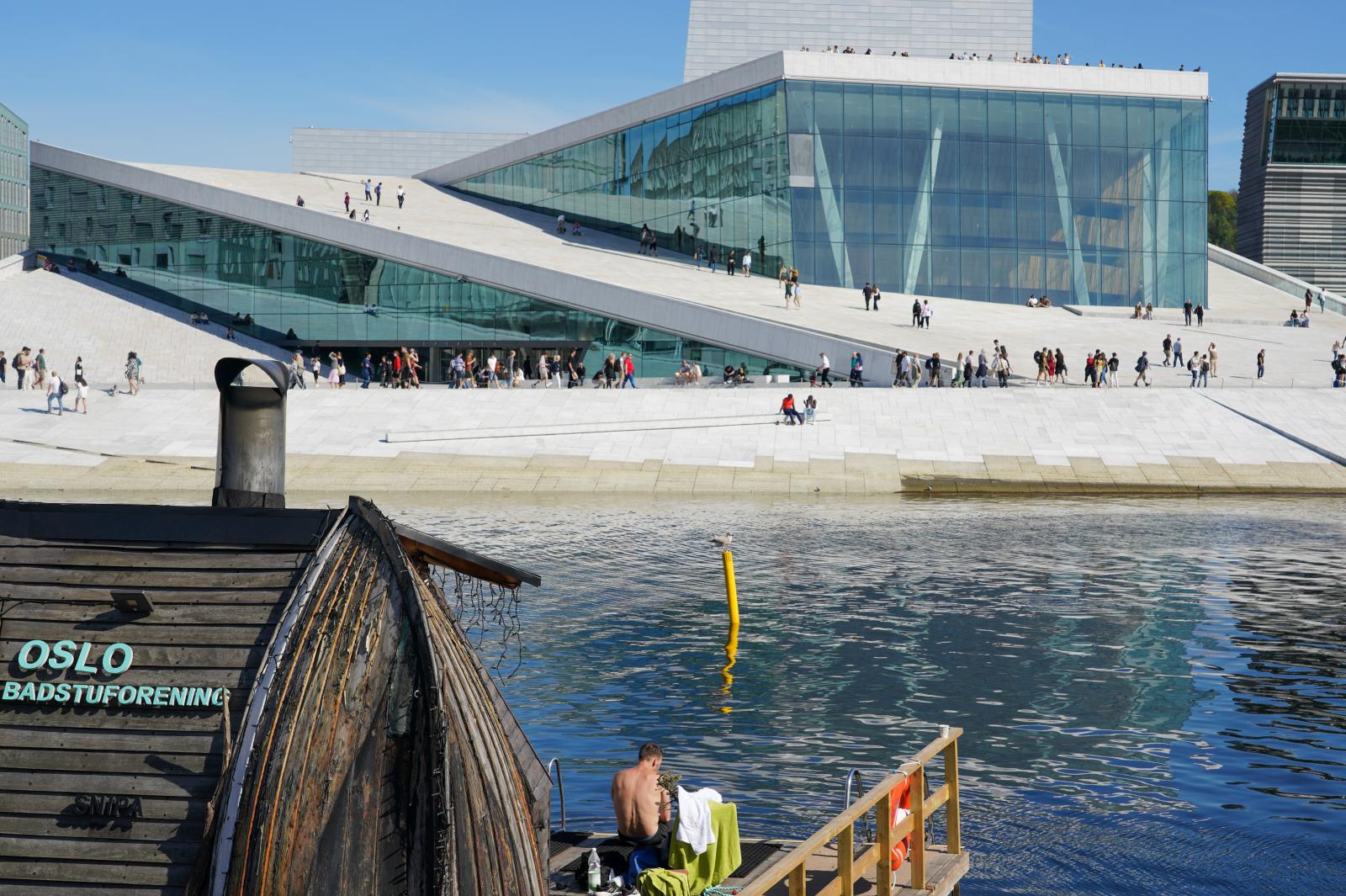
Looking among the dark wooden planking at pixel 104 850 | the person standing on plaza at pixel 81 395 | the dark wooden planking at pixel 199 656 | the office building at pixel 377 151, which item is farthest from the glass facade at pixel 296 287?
the dark wooden planking at pixel 104 850

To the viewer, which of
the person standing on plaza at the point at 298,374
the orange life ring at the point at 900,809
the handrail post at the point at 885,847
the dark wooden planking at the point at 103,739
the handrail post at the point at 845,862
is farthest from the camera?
the person standing on plaza at the point at 298,374

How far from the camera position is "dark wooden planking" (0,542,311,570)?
8.05 metres

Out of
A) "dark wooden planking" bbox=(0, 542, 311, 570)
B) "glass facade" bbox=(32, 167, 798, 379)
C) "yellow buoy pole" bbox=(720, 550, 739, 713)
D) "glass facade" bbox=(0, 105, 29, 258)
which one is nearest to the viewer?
"dark wooden planking" bbox=(0, 542, 311, 570)

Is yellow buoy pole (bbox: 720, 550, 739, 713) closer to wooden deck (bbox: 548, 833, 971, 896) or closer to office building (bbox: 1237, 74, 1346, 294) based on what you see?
wooden deck (bbox: 548, 833, 971, 896)

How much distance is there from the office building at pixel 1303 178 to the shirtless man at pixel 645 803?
270 feet

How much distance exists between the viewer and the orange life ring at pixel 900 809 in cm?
984

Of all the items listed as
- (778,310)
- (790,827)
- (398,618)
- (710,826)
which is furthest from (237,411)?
(778,310)

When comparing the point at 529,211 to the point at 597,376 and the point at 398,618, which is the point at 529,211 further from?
the point at 398,618

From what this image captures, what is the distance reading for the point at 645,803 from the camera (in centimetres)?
953

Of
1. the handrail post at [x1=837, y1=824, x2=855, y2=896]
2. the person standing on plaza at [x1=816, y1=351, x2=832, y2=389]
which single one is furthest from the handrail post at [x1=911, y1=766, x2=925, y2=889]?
the person standing on plaza at [x1=816, y1=351, x2=832, y2=389]

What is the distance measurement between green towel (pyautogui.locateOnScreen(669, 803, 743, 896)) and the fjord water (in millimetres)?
2333

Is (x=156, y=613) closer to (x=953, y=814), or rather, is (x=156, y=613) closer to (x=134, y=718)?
(x=134, y=718)

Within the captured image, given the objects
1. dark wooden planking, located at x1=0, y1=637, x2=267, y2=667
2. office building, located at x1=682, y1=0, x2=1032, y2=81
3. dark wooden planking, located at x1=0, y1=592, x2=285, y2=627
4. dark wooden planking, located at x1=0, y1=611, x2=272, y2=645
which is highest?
office building, located at x1=682, y1=0, x2=1032, y2=81

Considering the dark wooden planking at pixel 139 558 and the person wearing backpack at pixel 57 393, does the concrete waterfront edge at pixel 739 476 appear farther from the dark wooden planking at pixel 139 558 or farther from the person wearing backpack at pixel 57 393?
the dark wooden planking at pixel 139 558
